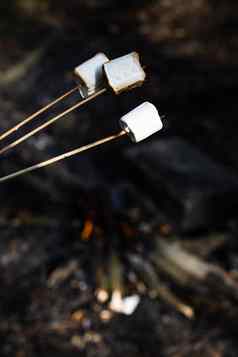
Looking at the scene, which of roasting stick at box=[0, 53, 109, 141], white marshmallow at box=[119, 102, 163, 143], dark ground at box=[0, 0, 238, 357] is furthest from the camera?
dark ground at box=[0, 0, 238, 357]

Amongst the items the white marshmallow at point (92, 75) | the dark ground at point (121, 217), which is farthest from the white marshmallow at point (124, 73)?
the dark ground at point (121, 217)

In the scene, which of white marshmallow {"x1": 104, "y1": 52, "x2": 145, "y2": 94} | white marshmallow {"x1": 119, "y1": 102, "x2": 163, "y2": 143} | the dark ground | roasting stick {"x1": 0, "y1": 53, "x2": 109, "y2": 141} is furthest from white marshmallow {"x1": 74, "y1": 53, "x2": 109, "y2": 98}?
the dark ground

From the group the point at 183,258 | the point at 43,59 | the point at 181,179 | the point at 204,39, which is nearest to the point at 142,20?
the point at 204,39

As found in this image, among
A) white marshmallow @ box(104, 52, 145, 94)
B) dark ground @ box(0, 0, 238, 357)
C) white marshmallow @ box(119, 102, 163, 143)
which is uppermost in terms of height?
white marshmallow @ box(104, 52, 145, 94)

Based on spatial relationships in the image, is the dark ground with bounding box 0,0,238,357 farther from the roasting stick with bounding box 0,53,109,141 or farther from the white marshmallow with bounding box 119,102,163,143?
the white marshmallow with bounding box 119,102,163,143

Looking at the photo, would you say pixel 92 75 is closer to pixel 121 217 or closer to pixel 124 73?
pixel 124 73

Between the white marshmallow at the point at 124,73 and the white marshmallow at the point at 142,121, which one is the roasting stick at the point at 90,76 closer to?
the white marshmallow at the point at 124,73

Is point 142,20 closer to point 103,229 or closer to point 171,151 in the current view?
point 171,151
